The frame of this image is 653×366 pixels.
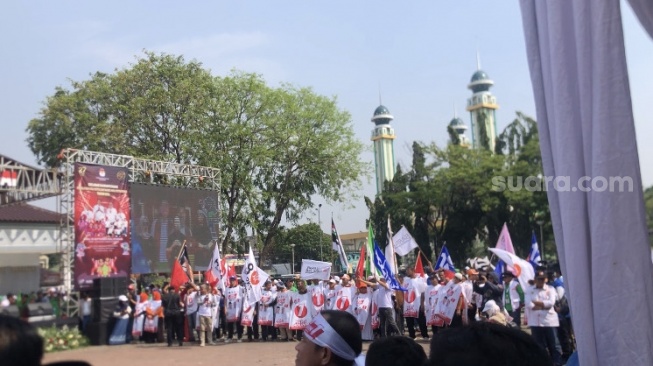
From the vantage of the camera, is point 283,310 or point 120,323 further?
point 120,323

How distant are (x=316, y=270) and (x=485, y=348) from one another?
15.0 metres

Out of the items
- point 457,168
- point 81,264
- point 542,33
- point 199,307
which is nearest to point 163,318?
point 199,307

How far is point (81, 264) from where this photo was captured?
18828 mm

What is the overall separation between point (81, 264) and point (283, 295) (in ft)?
20.3

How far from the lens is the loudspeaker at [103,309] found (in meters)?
18.2

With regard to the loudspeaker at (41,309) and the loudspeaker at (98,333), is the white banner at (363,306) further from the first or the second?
the loudspeaker at (41,309)

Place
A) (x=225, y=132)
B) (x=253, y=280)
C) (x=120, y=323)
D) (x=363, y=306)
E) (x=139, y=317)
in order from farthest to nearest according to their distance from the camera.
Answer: (x=225, y=132), (x=120, y=323), (x=139, y=317), (x=253, y=280), (x=363, y=306)

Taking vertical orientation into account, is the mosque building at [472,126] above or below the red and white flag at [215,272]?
above

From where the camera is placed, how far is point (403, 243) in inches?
656

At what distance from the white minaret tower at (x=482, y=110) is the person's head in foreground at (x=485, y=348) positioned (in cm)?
3784

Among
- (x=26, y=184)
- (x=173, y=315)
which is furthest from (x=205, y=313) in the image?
(x=26, y=184)

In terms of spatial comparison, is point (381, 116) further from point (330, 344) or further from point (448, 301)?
point (330, 344)

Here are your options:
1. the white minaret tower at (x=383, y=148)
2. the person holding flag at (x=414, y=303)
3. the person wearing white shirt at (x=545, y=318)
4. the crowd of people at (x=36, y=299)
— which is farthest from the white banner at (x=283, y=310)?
the white minaret tower at (x=383, y=148)

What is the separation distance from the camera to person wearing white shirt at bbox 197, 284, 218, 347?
16.5 metres
